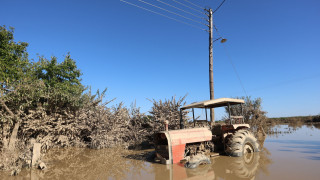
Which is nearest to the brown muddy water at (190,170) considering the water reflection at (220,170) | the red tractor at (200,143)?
the water reflection at (220,170)

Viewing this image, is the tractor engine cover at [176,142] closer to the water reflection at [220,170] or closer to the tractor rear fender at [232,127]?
the water reflection at [220,170]

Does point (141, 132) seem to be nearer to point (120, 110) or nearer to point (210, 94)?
point (120, 110)

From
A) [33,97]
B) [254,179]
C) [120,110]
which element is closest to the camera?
[254,179]

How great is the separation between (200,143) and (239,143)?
152 centimetres

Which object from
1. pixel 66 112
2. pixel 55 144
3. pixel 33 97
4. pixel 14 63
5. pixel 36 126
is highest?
pixel 14 63

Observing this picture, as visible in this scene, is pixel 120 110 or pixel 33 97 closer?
pixel 33 97

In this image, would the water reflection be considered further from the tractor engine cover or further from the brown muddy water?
the tractor engine cover

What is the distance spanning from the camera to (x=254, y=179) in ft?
13.9

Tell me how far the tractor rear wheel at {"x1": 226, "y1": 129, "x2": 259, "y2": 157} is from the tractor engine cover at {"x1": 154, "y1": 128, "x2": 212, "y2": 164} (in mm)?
1065

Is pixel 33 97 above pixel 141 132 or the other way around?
above

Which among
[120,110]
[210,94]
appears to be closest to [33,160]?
[120,110]

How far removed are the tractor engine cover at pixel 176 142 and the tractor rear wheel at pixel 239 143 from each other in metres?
1.07

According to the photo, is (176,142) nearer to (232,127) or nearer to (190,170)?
(190,170)

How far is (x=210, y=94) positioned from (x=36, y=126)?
9930mm
